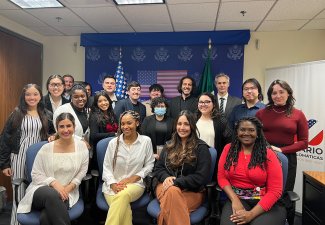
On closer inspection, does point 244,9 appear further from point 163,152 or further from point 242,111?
point 163,152

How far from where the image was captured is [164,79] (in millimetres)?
4852

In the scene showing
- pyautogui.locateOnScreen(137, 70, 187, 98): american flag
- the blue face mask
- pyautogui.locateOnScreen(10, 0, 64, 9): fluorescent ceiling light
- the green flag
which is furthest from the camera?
pyautogui.locateOnScreen(137, 70, 187, 98): american flag

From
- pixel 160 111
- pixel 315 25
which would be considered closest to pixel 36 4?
pixel 160 111

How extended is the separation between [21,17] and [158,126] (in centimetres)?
277

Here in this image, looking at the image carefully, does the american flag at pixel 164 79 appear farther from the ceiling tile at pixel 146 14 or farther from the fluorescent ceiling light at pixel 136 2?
the fluorescent ceiling light at pixel 136 2

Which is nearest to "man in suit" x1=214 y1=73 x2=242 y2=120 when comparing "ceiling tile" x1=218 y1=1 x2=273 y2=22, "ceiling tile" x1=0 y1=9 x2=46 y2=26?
"ceiling tile" x1=218 y1=1 x2=273 y2=22

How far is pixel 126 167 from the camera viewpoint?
254cm

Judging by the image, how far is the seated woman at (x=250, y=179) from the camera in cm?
A: 201

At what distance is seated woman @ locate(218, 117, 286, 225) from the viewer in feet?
6.61

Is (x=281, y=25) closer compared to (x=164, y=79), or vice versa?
(x=281, y=25)

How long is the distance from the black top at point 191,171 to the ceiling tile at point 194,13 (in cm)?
194

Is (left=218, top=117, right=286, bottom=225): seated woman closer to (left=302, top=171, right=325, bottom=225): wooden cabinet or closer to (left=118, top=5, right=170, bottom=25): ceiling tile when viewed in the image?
(left=302, top=171, right=325, bottom=225): wooden cabinet

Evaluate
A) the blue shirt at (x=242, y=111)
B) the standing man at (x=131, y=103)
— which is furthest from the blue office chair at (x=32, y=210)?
the blue shirt at (x=242, y=111)

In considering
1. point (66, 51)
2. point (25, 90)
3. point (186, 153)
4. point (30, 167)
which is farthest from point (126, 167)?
point (66, 51)
